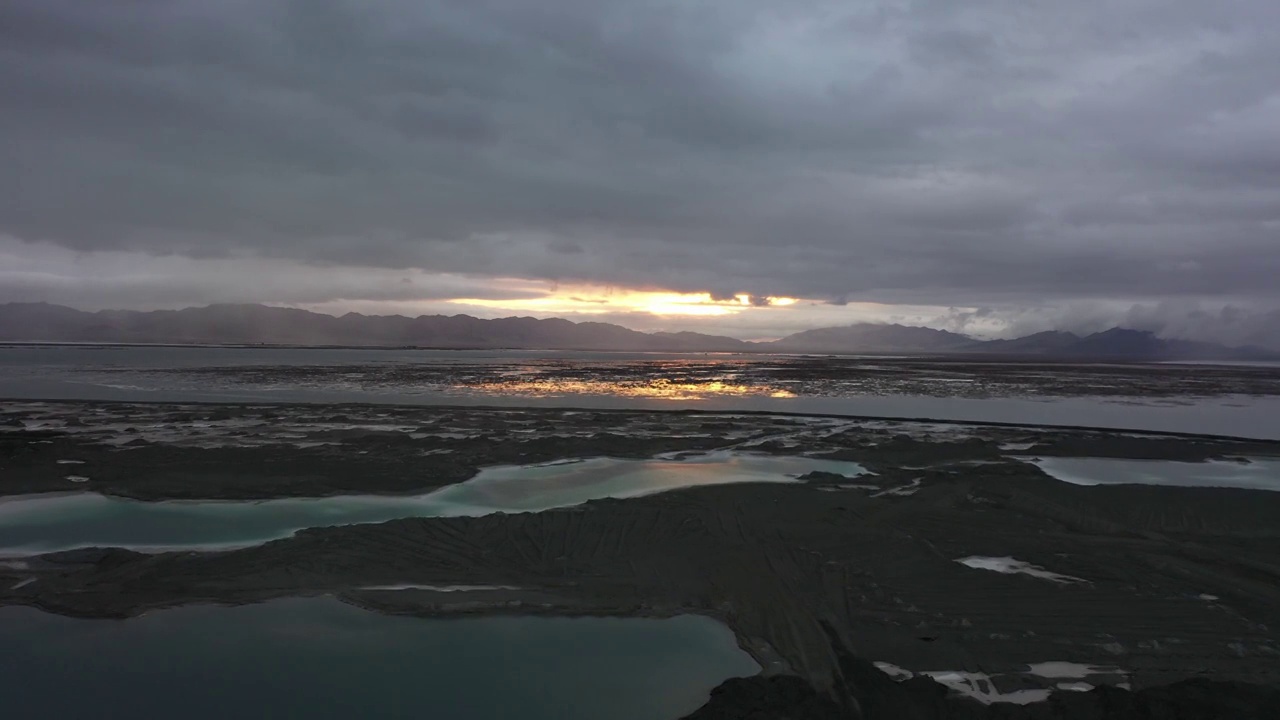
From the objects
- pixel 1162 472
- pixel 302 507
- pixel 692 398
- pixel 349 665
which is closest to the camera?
pixel 349 665

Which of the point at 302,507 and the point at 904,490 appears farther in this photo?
the point at 904,490

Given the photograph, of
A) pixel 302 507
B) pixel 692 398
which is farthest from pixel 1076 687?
pixel 692 398

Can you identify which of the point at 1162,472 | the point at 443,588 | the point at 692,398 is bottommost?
the point at 443,588

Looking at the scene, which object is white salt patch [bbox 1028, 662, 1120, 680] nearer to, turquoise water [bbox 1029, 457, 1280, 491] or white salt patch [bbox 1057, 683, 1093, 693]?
white salt patch [bbox 1057, 683, 1093, 693]

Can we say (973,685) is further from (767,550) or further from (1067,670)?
(767,550)

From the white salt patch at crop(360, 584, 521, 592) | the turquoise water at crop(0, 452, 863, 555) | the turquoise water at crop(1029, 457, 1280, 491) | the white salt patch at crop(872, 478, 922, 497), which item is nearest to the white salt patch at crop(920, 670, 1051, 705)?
the white salt patch at crop(360, 584, 521, 592)

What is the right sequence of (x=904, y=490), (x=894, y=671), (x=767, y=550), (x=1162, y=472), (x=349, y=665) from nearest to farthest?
1. (x=894, y=671)
2. (x=349, y=665)
3. (x=767, y=550)
4. (x=904, y=490)
5. (x=1162, y=472)
